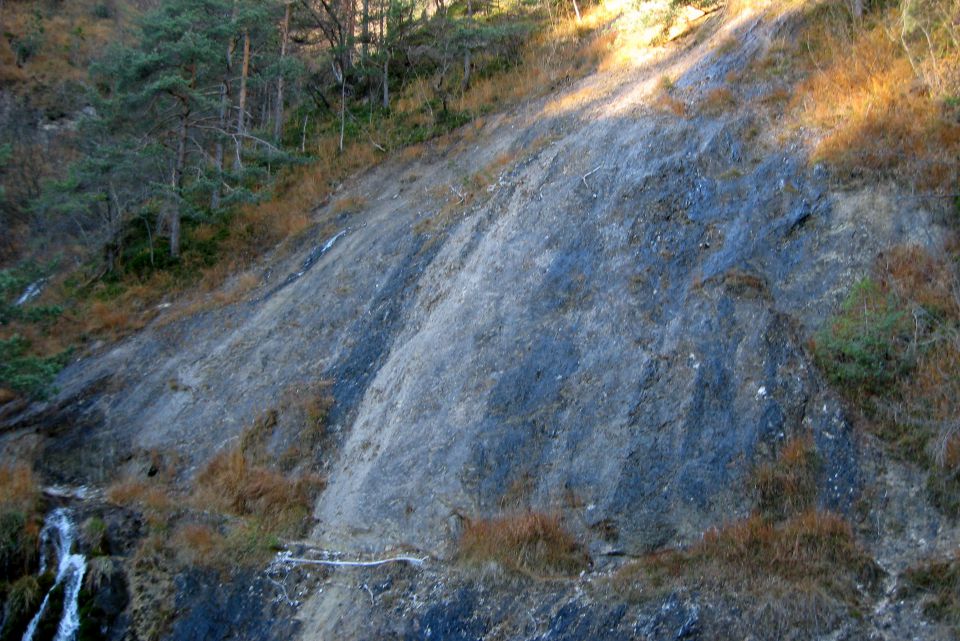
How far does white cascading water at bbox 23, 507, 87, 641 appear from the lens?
33.8ft

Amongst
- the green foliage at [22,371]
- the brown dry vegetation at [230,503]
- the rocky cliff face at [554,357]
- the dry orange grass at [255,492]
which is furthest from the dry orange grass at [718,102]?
the green foliage at [22,371]

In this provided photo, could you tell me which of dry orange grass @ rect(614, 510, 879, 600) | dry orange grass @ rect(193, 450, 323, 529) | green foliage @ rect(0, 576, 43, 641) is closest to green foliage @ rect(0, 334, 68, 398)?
dry orange grass @ rect(193, 450, 323, 529)

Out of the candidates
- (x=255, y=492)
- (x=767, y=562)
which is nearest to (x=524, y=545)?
(x=767, y=562)

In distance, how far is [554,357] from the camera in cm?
1124

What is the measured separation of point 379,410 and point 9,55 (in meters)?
30.6

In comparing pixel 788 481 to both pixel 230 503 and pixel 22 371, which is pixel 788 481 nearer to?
pixel 230 503

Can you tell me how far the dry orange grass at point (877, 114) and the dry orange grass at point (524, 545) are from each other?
629 centimetres

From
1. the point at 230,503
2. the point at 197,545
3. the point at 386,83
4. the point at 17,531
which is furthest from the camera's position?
the point at 386,83

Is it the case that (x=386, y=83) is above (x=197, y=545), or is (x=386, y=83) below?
above

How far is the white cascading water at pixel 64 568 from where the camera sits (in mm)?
10305

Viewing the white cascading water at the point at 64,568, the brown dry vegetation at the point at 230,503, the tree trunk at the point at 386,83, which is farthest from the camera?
the tree trunk at the point at 386,83

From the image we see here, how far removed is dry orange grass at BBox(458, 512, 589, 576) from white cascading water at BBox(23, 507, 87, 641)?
5019 millimetres

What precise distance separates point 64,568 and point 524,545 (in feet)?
20.3

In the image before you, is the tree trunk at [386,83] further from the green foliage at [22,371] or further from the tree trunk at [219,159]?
the green foliage at [22,371]
